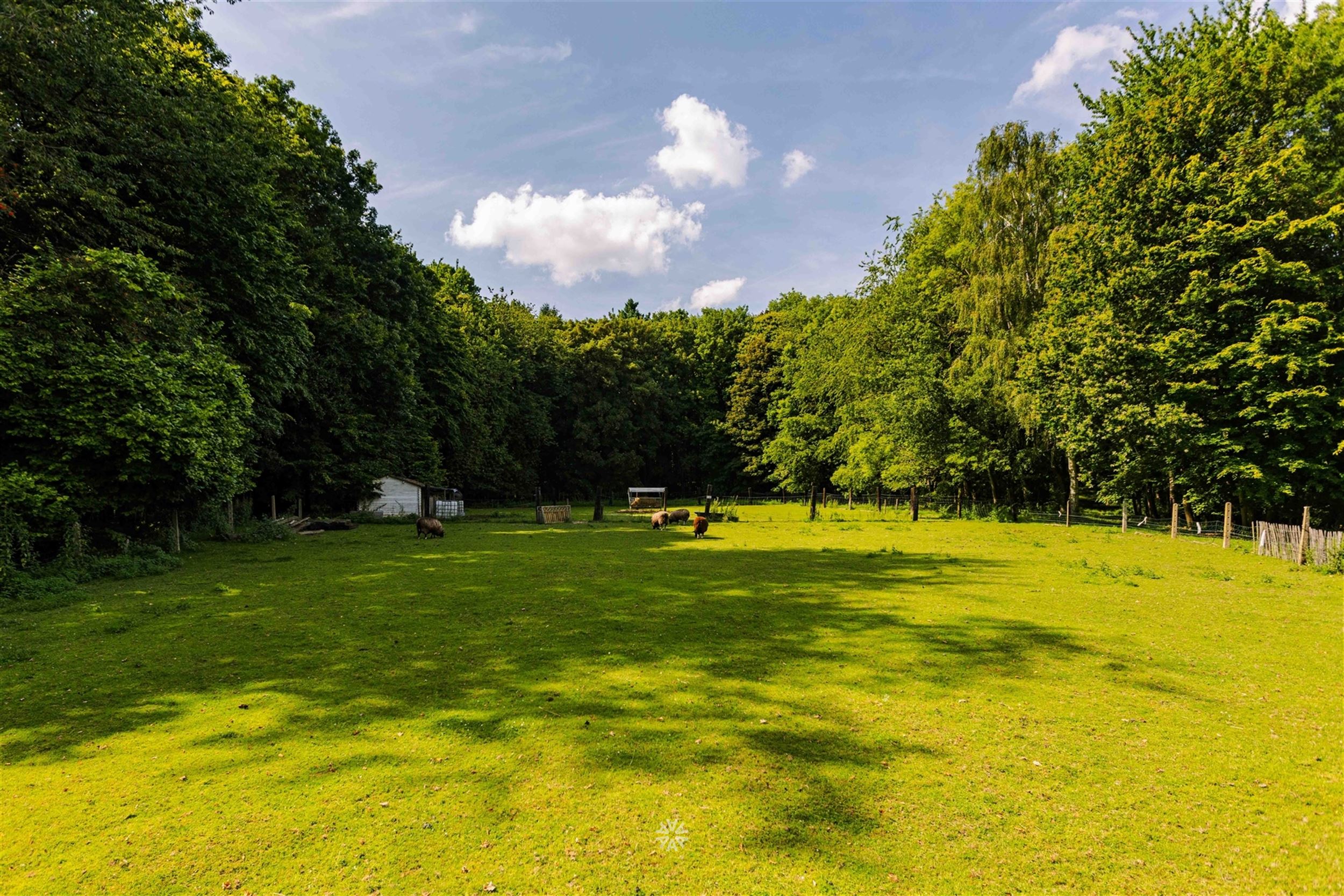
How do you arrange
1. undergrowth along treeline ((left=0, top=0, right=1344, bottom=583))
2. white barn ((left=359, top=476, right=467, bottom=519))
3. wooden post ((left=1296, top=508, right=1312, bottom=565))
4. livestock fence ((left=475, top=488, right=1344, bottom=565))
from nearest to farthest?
1. undergrowth along treeline ((left=0, top=0, right=1344, bottom=583))
2. wooden post ((left=1296, top=508, right=1312, bottom=565))
3. livestock fence ((left=475, top=488, right=1344, bottom=565))
4. white barn ((left=359, top=476, right=467, bottom=519))

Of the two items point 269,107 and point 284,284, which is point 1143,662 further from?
point 269,107

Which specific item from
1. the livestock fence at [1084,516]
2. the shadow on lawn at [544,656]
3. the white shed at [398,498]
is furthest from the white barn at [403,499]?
the shadow on lawn at [544,656]

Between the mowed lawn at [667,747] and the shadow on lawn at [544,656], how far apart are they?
0.17 feet

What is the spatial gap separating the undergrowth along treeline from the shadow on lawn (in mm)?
5744

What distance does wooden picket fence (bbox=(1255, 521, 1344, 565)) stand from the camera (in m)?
15.0

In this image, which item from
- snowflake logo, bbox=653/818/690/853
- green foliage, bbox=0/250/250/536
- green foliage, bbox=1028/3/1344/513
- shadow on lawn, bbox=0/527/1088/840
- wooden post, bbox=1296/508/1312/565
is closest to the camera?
snowflake logo, bbox=653/818/690/853

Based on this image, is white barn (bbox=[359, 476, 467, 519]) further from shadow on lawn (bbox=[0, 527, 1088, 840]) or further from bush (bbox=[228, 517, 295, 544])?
shadow on lawn (bbox=[0, 527, 1088, 840])

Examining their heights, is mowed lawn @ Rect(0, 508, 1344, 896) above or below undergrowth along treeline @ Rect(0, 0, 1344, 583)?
below

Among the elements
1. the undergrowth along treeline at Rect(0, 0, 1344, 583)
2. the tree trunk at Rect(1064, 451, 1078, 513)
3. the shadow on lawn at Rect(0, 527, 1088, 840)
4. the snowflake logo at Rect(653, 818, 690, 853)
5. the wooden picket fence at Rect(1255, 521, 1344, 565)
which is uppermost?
the undergrowth along treeline at Rect(0, 0, 1344, 583)

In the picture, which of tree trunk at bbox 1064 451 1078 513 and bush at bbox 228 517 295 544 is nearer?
bush at bbox 228 517 295 544

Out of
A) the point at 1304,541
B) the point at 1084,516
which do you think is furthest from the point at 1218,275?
the point at 1084,516

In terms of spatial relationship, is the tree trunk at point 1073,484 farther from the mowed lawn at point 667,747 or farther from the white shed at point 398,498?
the white shed at point 398,498

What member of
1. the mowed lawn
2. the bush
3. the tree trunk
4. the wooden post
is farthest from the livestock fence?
the bush

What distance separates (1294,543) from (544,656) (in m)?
21.2
